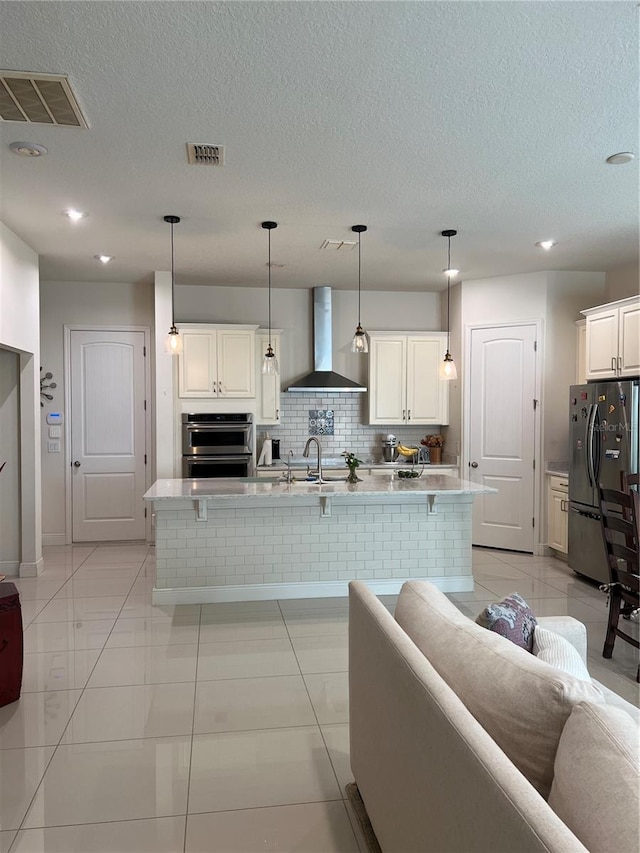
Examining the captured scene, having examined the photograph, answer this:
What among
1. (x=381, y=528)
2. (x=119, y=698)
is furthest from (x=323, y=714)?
(x=381, y=528)

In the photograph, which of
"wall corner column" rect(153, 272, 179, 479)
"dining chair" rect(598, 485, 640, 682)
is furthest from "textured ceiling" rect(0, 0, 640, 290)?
"dining chair" rect(598, 485, 640, 682)

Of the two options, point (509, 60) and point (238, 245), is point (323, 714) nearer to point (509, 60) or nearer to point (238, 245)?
point (509, 60)

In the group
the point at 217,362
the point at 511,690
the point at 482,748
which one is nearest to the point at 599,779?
the point at 482,748

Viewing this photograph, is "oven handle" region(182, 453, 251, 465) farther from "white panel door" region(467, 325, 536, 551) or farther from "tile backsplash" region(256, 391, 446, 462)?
"white panel door" region(467, 325, 536, 551)

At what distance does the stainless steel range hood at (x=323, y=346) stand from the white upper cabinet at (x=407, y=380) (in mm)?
270

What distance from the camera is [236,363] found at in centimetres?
652

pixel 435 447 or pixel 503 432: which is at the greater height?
pixel 503 432

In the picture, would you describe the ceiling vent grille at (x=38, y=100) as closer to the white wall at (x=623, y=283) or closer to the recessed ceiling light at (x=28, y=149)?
the recessed ceiling light at (x=28, y=149)

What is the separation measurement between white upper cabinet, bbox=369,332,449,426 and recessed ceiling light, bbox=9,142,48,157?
168 inches

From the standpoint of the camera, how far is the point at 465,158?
11.0 feet

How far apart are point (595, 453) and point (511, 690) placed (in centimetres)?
420

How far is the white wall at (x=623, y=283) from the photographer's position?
18.8 feet

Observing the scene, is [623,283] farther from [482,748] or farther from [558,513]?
[482,748]

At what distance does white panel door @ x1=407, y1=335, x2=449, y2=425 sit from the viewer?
277 inches
